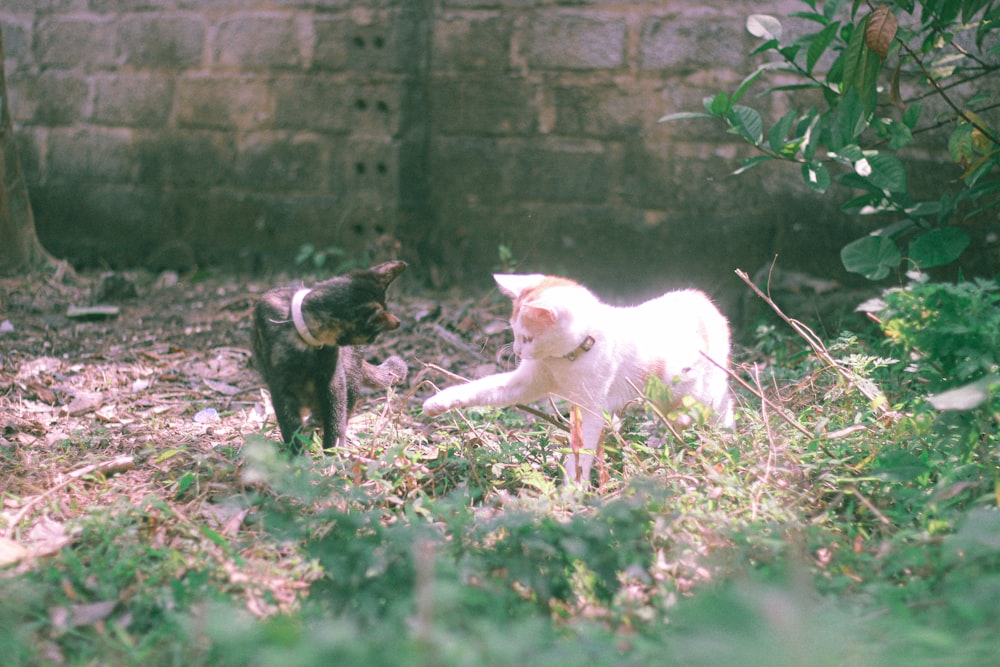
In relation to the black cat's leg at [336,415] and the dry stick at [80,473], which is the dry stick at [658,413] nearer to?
the black cat's leg at [336,415]

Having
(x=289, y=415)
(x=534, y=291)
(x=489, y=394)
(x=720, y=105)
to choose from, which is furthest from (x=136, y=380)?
(x=720, y=105)

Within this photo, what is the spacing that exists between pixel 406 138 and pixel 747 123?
5.93ft

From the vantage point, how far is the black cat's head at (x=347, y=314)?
2.13 metres

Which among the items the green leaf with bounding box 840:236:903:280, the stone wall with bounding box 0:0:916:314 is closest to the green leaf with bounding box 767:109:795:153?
the green leaf with bounding box 840:236:903:280

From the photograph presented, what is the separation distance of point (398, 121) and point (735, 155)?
1.72 m

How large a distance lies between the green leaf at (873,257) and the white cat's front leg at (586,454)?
1503 millimetres

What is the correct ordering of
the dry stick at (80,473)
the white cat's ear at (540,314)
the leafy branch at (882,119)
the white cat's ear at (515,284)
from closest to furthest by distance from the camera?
the dry stick at (80,473), the white cat's ear at (540,314), the white cat's ear at (515,284), the leafy branch at (882,119)

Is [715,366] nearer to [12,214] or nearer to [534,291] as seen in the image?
[534,291]

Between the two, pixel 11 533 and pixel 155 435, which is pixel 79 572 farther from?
pixel 155 435

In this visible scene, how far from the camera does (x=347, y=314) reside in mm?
2141

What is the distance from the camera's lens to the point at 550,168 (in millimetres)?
4113

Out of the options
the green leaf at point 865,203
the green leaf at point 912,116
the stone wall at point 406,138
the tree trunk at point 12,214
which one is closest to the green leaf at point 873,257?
the green leaf at point 865,203

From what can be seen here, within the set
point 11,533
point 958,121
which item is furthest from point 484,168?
point 11,533

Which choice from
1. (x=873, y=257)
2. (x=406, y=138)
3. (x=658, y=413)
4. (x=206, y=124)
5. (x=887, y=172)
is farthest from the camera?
(x=206, y=124)
